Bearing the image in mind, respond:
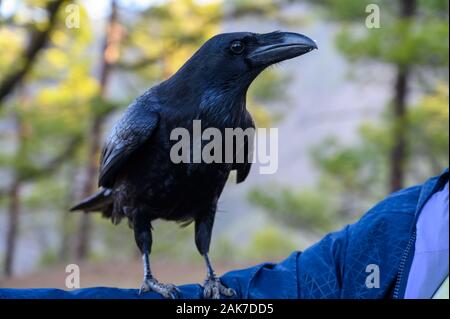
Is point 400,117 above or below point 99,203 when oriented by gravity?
above

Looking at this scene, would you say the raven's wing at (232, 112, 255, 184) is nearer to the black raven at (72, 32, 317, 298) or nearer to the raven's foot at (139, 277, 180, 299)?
the black raven at (72, 32, 317, 298)

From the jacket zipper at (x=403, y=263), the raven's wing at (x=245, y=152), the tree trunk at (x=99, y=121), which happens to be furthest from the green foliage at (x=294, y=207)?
the jacket zipper at (x=403, y=263)

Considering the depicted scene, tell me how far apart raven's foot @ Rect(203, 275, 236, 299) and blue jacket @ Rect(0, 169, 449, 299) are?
0.03 metres

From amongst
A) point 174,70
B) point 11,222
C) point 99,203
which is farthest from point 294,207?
point 99,203

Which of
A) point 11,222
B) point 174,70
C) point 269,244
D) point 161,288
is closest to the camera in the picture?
point 161,288

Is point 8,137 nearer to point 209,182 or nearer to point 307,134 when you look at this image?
point 209,182

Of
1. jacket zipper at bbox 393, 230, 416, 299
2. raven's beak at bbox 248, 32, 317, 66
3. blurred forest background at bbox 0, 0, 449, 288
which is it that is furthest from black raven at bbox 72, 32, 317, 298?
blurred forest background at bbox 0, 0, 449, 288

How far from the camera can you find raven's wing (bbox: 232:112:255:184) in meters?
2.06

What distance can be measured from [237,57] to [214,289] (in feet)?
2.58

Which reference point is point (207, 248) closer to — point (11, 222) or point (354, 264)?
point (354, 264)

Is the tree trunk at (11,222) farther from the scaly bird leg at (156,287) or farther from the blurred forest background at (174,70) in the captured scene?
the scaly bird leg at (156,287)

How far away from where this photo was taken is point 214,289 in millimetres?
2074

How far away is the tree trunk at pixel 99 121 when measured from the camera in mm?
10336

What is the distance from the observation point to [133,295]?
202 centimetres
